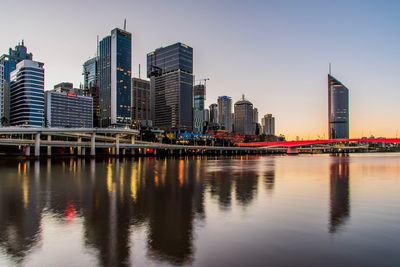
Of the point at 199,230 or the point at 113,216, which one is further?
→ the point at 113,216

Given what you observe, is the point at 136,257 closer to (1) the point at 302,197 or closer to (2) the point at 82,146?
Answer: (1) the point at 302,197

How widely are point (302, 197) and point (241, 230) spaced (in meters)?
14.1

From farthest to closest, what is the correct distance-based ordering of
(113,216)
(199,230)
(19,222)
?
(113,216) → (19,222) → (199,230)

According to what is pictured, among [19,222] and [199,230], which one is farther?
[19,222]

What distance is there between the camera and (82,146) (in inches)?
6004

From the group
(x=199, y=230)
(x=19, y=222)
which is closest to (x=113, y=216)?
(x=19, y=222)

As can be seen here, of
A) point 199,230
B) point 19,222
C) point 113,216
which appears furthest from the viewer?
point 113,216

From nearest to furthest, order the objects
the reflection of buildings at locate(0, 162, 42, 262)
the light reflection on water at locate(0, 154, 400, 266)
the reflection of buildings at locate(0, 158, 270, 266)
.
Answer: the light reflection on water at locate(0, 154, 400, 266) < the reflection of buildings at locate(0, 158, 270, 266) < the reflection of buildings at locate(0, 162, 42, 262)

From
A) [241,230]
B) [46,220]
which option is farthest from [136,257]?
[46,220]

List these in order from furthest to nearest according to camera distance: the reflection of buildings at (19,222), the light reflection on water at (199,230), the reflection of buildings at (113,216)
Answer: the reflection of buildings at (19,222)
the reflection of buildings at (113,216)
the light reflection on water at (199,230)

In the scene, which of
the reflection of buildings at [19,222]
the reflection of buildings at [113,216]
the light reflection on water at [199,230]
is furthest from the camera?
the reflection of buildings at [19,222]

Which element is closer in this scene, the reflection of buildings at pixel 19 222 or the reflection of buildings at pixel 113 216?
the reflection of buildings at pixel 113 216

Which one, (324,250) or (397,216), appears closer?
(324,250)

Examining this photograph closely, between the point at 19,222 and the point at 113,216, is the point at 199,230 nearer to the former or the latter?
the point at 113,216
